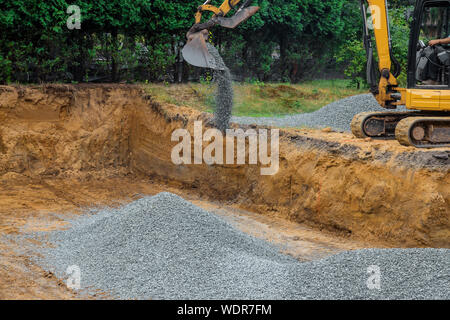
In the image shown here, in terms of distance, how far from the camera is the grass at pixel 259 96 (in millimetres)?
13391

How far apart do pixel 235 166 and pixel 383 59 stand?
3.44m

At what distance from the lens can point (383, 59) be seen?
31.8 feet

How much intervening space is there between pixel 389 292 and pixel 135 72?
33.1 feet

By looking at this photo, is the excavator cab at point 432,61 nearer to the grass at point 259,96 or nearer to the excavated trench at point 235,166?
the excavated trench at point 235,166

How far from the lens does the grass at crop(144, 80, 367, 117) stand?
13391 mm

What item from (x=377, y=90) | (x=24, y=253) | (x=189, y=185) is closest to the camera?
(x=24, y=253)

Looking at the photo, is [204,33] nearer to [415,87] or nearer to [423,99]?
[415,87]

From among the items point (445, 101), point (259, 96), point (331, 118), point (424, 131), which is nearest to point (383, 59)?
point (445, 101)

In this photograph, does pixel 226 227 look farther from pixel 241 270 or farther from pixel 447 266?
pixel 447 266

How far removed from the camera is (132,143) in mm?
13594

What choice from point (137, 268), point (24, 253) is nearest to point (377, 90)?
point (137, 268)

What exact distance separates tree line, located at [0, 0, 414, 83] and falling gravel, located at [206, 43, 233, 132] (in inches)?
129

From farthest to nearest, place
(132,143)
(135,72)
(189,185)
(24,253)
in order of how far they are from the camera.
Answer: (135,72), (132,143), (189,185), (24,253)

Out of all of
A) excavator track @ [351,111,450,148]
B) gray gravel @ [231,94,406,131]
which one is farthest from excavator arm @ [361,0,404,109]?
gray gravel @ [231,94,406,131]
